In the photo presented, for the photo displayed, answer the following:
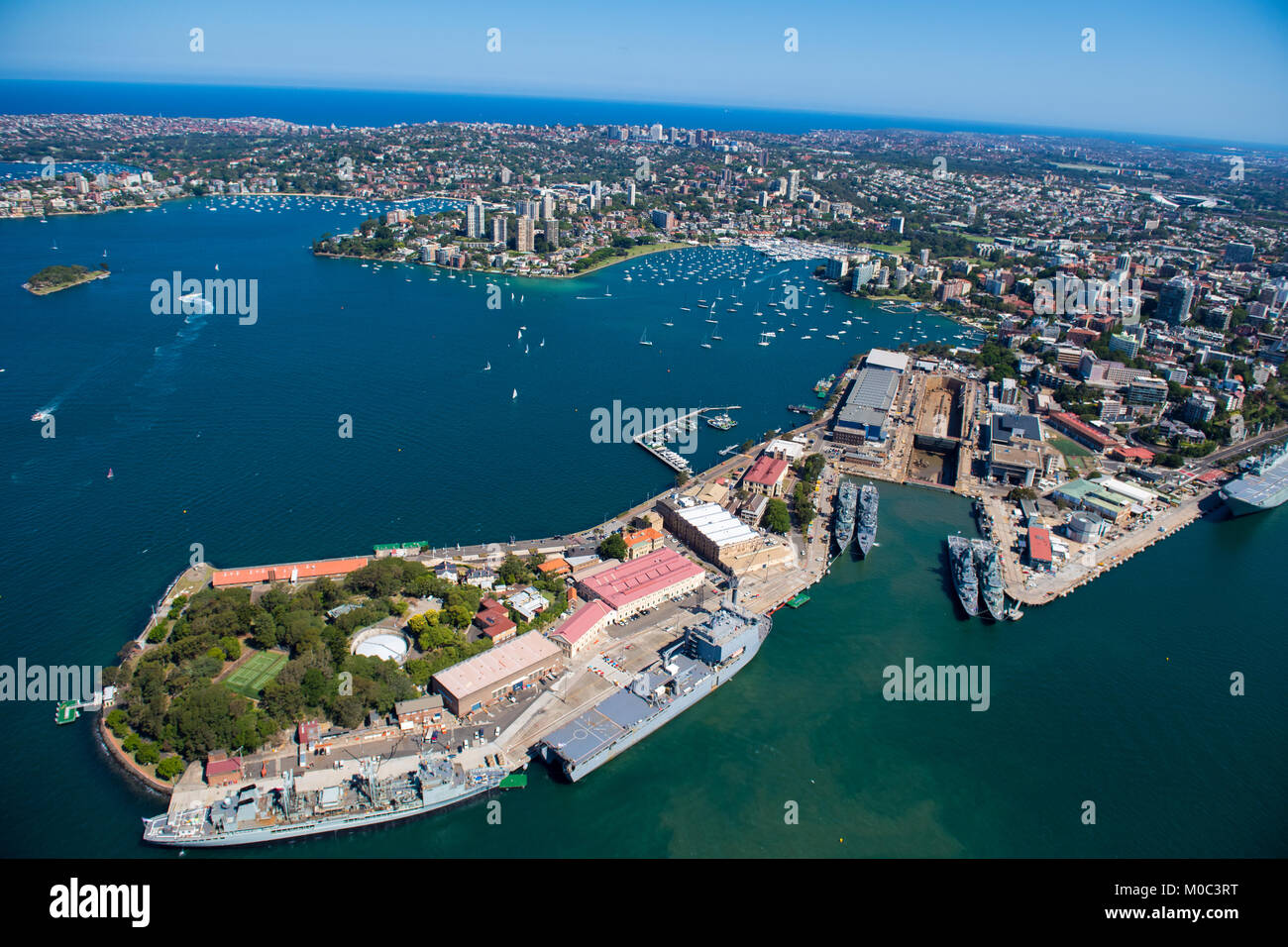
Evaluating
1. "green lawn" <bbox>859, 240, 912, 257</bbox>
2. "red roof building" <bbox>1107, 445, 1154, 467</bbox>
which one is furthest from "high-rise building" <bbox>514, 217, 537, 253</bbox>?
"red roof building" <bbox>1107, 445, 1154, 467</bbox>

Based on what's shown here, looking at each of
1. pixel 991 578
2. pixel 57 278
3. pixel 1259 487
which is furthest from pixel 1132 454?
pixel 57 278

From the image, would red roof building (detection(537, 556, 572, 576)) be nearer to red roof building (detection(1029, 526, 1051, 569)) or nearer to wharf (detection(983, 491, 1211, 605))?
wharf (detection(983, 491, 1211, 605))

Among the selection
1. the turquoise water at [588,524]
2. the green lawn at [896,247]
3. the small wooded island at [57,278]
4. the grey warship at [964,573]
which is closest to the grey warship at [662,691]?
the turquoise water at [588,524]

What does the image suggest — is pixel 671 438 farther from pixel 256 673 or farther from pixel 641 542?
pixel 256 673

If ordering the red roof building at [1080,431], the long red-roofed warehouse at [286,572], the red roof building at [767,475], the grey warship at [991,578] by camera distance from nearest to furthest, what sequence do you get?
the long red-roofed warehouse at [286,572], the grey warship at [991,578], the red roof building at [767,475], the red roof building at [1080,431]

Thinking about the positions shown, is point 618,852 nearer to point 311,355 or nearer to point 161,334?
point 311,355

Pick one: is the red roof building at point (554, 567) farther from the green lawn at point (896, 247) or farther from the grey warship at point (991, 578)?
the green lawn at point (896, 247)
